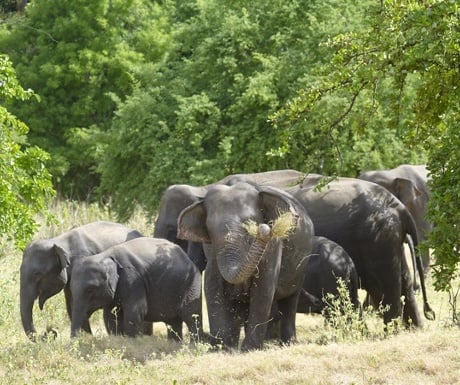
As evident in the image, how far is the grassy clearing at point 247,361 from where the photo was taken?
11.8 meters

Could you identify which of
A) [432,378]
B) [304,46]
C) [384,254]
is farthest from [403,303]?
[304,46]

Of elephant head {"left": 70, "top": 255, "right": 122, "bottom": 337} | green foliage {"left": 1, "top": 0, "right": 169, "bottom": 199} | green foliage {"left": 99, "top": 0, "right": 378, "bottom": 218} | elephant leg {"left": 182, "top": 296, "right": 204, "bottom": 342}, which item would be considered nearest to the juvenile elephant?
elephant leg {"left": 182, "top": 296, "right": 204, "bottom": 342}

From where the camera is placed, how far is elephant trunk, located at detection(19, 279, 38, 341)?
15.8m

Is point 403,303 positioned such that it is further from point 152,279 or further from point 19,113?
point 19,113

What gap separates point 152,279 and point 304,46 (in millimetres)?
11647

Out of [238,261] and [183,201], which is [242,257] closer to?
[238,261]

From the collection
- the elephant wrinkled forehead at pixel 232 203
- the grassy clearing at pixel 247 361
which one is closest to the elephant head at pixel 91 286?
the grassy clearing at pixel 247 361

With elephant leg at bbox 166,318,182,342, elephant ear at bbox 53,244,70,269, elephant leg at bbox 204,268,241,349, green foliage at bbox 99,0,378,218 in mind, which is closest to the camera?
elephant leg at bbox 204,268,241,349

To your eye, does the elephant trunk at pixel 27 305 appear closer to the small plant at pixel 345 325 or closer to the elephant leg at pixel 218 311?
the elephant leg at pixel 218 311

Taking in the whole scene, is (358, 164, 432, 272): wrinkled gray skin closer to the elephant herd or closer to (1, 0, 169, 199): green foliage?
the elephant herd

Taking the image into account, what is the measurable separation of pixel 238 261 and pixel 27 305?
3.78 meters

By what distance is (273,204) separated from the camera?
13.9 m

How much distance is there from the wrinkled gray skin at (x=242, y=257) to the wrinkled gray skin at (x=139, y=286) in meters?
0.87

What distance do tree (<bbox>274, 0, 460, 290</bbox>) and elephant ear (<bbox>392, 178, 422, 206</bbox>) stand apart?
6630mm
